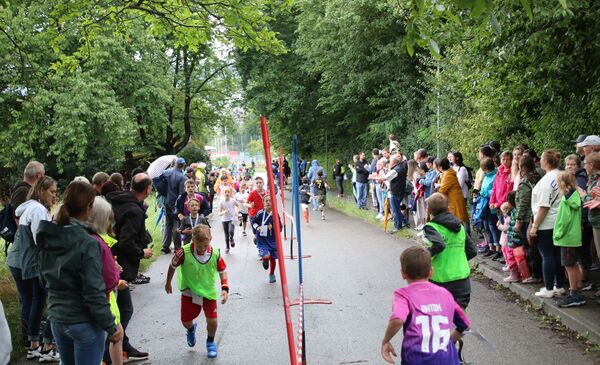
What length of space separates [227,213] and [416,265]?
31.1 ft

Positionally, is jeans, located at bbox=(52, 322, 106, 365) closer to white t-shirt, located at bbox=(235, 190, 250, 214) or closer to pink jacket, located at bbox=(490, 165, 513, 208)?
pink jacket, located at bbox=(490, 165, 513, 208)

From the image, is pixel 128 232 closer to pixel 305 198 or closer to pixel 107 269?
pixel 107 269

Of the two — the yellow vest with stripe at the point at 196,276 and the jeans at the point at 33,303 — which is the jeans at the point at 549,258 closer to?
the yellow vest with stripe at the point at 196,276

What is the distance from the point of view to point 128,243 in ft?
19.7

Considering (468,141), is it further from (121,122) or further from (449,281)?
(121,122)

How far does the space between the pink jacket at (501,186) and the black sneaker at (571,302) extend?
2528 mm

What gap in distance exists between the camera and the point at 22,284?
20.2ft

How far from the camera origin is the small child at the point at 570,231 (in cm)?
694

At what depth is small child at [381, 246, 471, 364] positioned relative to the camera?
12.3 feet

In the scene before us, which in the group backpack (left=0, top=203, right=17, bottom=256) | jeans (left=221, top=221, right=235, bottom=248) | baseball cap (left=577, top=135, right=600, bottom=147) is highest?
baseball cap (left=577, top=135, right=600, bottom=147)

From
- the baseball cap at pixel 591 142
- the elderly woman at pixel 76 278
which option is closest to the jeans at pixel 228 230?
the baseball cap at pixel 591 142

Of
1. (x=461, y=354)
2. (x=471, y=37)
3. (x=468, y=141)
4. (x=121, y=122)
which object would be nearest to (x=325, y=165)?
(x=121, y=122)

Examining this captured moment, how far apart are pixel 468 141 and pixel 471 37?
173 inches

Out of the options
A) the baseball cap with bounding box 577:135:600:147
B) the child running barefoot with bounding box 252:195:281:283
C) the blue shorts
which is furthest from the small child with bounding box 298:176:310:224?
the baseball cap with bounding box 577:135:600:147
